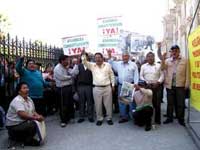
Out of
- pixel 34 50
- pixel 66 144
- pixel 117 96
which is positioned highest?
pixel 34 50

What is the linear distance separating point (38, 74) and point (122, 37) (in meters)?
2.62

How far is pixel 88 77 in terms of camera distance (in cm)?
1061

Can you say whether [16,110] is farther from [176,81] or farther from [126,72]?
[176,81]

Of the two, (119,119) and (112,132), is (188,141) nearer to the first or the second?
(112,132)

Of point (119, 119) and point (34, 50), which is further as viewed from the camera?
point (34, 50)

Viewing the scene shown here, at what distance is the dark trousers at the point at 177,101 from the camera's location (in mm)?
9844

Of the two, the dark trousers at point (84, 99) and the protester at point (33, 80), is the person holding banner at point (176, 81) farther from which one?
the protester at point (33, 80)

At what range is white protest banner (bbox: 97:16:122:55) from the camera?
1129 centimetres

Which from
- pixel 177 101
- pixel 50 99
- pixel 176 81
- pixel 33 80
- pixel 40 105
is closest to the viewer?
pixel 176 81

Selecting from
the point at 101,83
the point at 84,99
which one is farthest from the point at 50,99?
the point at 101,83

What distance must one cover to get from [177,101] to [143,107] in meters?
0.89

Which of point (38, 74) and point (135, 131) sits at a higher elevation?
point (38, 74)

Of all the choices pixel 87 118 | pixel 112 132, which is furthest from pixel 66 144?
pixel 87 118

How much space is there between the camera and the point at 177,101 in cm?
993
